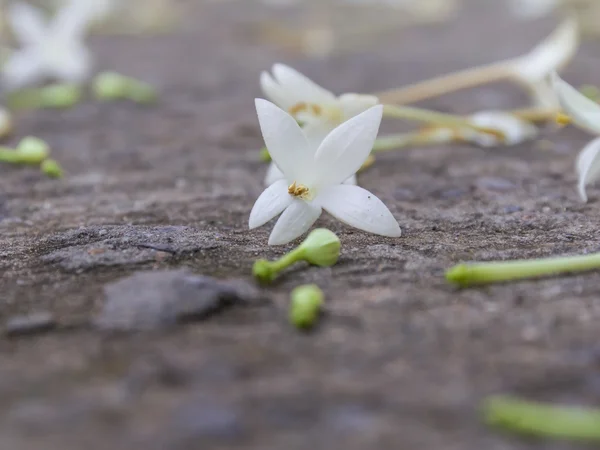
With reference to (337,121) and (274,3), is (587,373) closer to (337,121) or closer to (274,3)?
(337,121)

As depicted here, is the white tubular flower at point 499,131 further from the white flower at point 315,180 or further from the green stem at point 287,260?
the green stem at point 287,260

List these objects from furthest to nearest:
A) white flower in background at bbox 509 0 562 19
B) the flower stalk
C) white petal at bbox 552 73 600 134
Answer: white flower in background at bbox 509 0 562 19, white petal at bbox 552 73 600 134, the flower stalk

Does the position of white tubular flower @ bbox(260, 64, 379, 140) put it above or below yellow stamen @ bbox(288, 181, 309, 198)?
above

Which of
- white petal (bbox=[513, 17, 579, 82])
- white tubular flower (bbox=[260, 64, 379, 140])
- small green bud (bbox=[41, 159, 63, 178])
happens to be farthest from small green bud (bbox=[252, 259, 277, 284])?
white petal (bbox=[513, 17, 579, 82])

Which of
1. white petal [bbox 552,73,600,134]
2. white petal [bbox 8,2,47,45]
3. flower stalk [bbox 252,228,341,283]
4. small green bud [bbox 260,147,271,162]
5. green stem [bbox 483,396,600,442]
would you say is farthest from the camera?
white petal [bbox 8,2,47,45]

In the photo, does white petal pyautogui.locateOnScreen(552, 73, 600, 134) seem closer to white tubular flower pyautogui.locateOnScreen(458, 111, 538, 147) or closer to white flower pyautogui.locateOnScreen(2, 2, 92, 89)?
white tubular flower pyautogui.locateOnScreen(458, 111, 538, 147)

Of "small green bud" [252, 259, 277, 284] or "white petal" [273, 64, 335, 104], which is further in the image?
"white petal" [273, 64, 335, 104]
